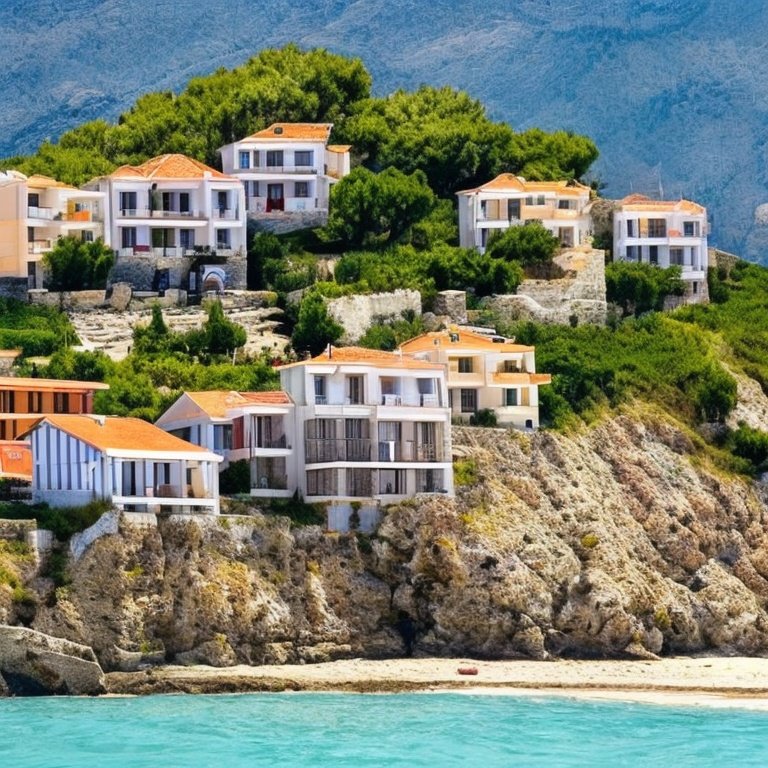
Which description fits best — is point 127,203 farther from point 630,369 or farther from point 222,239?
point 630,369

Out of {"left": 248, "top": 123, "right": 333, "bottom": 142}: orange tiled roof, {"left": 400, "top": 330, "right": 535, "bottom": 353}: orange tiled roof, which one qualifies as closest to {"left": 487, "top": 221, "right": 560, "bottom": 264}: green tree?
{"left": 248, "top": 123, "right": 333, "bottom": 142}: orange tiled roof

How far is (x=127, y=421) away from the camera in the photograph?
67125 millimetres

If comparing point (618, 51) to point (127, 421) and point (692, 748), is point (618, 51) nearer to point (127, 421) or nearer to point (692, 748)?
point (127, 421)

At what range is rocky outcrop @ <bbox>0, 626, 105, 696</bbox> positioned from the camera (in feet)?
201

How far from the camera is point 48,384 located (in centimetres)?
7038

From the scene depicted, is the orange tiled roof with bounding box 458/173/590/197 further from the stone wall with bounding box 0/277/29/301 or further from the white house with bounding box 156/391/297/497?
the white house with bounding box 156/391/297/497

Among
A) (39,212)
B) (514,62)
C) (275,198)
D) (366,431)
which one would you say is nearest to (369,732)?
(366,431)

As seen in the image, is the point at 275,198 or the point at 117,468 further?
the point at 275,198

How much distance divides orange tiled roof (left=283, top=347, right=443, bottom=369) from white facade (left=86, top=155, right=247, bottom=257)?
12.0 metres

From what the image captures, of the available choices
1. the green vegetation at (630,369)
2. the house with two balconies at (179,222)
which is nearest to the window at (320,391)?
the green vegetation at (630,369)

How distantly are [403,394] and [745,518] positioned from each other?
34.4 ft

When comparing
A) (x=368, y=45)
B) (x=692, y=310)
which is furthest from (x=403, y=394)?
(x=368, y=45)

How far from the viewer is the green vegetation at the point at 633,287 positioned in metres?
84.2

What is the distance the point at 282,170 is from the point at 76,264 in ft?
27.5
